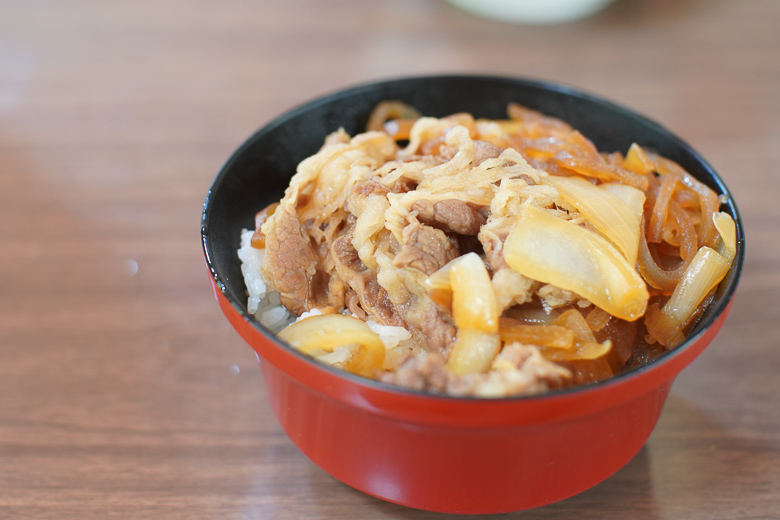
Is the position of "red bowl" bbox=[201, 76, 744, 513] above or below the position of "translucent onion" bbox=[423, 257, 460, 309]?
below

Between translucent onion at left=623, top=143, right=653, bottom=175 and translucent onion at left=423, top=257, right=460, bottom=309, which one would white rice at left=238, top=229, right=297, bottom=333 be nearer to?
translucent onion at left=423, top=257, right=460, bottom=309

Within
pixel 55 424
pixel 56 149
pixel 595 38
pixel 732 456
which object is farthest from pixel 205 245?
pixel 595 38

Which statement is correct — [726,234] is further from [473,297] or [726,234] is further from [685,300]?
[473,297]

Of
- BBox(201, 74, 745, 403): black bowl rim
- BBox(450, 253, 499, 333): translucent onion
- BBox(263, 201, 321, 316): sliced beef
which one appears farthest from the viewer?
BBox(263, 201, 321, 316): sliced beef

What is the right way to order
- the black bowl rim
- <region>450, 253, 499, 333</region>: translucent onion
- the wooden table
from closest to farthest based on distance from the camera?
1. the black bowl rim
2. <region>450, 253, 499, 333</region>: translucent onion
3. the wooden table

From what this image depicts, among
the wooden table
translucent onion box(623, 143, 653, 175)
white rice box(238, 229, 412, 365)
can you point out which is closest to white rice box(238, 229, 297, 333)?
white rice box(238, 229, 412, 365)

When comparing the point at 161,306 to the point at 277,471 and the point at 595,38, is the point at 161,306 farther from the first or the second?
the point at 595,38

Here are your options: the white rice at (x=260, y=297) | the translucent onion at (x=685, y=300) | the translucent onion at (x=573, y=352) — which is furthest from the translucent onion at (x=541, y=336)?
the white rice at (x=260, y=297)
